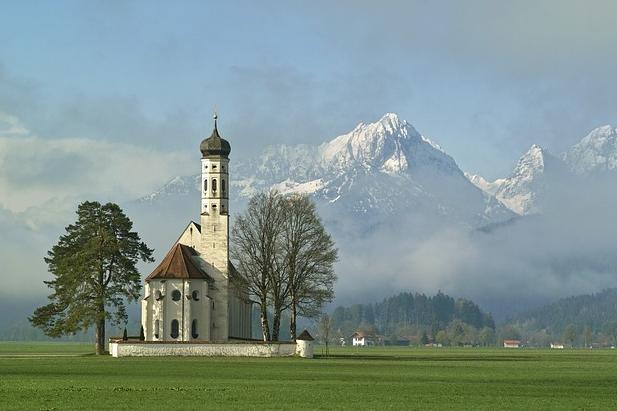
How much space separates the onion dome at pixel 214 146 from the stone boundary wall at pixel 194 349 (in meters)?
22.6

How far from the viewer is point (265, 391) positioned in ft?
159

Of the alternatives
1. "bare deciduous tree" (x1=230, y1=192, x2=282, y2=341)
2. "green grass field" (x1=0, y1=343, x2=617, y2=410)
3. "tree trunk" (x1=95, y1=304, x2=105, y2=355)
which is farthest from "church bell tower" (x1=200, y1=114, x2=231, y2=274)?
"green grass field" (x1=0, y1=343, x2=617, y2=410)

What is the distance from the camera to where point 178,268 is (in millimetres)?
105625

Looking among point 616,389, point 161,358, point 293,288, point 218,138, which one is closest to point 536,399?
point 616,389

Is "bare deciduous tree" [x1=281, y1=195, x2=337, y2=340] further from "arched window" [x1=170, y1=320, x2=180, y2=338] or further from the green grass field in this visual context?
the green grass field

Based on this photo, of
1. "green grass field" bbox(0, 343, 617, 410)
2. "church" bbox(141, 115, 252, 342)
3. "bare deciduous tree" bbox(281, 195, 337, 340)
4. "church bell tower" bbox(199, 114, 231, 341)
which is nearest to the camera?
"green grass field" bbox(0, 343, 617, 410)

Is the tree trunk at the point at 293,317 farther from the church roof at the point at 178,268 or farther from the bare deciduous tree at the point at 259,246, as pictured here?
the church roof at the point at 178,268

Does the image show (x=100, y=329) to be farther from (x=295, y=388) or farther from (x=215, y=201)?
(x=295, y=388)

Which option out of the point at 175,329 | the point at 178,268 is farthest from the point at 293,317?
the point at 178,268

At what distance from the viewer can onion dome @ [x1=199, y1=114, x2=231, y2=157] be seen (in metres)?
111

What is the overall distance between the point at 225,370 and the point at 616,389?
22601 mm

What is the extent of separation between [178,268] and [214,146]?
38.9ft

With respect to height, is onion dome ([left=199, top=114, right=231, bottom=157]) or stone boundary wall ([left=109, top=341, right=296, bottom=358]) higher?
onion dome ([left=199, top=114, right=231, bottom=157])

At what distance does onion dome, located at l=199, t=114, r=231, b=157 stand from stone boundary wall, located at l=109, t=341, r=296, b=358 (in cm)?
2258
